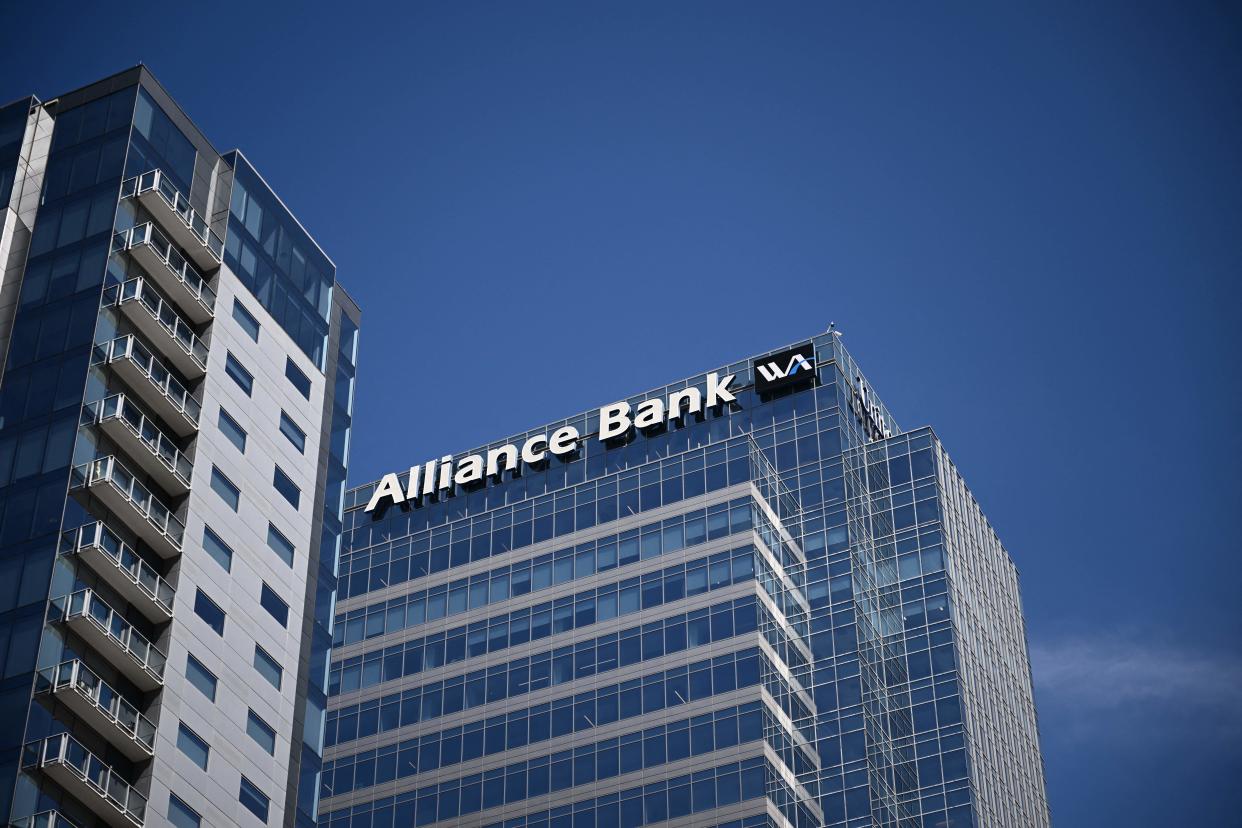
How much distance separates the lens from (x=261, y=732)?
9381 cm

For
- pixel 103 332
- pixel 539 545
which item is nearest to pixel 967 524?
pixel 539 545

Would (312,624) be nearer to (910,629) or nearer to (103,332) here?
(103,332)

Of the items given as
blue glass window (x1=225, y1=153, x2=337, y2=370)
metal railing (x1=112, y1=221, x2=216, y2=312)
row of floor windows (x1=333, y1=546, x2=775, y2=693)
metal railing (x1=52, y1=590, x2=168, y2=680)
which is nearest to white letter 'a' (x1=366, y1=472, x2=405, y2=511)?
row of floor windows (x1=333, y1=546, x2=775, y2=693)

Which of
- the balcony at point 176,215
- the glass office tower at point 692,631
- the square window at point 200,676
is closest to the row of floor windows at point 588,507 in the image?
the glass office tower at point 692,631

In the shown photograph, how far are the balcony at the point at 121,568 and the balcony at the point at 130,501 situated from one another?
1.14 m

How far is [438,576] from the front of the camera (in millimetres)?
168250

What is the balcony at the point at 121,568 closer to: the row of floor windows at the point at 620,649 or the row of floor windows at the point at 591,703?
the row of floor windows at the point at 591,703

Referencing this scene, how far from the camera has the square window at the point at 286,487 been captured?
101 meters

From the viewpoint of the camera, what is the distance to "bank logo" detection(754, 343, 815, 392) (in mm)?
166250

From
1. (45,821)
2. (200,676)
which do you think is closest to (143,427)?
(200,676)

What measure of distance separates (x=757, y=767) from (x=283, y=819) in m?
51.7

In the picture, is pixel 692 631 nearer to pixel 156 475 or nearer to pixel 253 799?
pixel 253 799

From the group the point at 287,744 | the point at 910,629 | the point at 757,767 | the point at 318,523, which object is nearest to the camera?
the point at 287,744

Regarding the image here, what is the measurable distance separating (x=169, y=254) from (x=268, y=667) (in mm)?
20937
